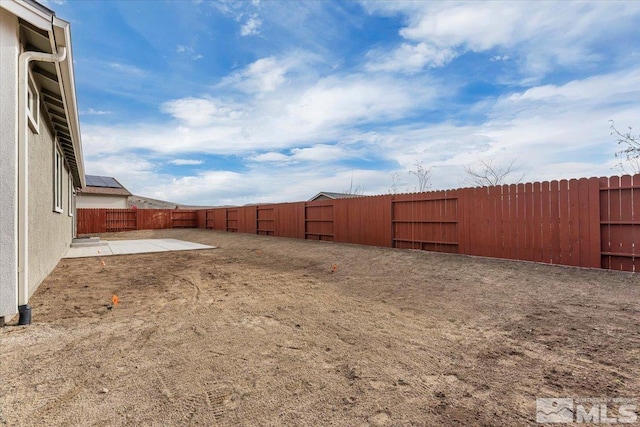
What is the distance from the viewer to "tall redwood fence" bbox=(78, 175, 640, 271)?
226 inches

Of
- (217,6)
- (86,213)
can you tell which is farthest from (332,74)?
(86,213)

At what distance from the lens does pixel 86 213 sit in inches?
875

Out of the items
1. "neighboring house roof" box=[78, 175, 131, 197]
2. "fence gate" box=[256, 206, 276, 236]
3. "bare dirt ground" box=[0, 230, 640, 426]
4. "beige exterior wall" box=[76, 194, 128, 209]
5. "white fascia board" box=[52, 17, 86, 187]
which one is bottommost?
"bare dirt ground" box=[0, 230, 640, 426]

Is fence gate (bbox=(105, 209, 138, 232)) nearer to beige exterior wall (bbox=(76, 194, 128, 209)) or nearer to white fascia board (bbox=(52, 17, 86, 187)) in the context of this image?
beige exterior wall (bbox=(76, 194, 128, 209))

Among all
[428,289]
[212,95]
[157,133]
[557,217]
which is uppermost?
[212,95]

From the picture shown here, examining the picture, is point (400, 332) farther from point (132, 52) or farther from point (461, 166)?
point (461, 166)

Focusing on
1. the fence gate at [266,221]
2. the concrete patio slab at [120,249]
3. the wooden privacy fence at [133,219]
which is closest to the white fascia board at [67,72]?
the concrete patio slab at [120,249]

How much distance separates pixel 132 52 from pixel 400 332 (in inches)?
427

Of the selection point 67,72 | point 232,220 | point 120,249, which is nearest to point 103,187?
point 232,220

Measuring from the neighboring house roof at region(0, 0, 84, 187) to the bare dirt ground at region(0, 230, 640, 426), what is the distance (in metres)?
3.04

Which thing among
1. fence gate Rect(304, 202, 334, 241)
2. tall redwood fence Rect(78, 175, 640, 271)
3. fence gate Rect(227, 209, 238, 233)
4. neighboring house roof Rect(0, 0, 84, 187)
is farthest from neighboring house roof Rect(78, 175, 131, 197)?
neighboring house roof Rect(0, 0, 84, 187)

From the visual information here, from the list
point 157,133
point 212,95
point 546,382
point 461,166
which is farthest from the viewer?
point 461,166

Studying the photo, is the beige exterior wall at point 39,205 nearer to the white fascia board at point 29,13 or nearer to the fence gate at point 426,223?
the white fascia board at point 29,13

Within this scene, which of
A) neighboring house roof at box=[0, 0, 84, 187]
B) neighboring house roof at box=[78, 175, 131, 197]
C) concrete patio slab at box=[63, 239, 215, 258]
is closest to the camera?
neighboring house roof at box=[0, 0, 84, 187]
